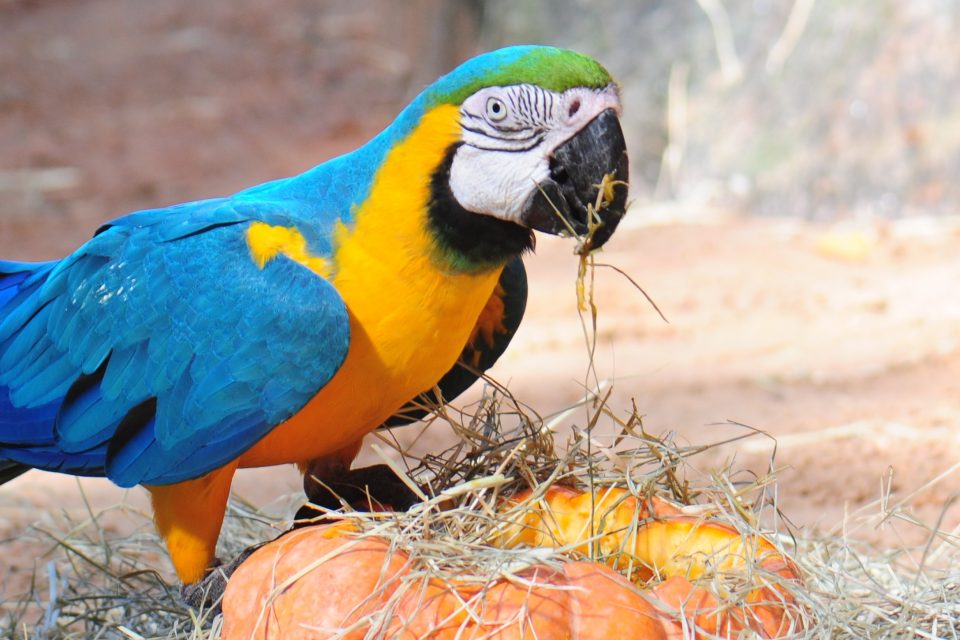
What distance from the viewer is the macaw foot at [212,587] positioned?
200cm

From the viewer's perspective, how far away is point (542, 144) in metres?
Answer: 1.92

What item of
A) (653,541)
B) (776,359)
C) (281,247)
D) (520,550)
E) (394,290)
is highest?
(281,247)

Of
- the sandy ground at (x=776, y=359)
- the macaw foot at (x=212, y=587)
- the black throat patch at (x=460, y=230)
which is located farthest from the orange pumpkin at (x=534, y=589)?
the black throat patch at (x=460, y=230)

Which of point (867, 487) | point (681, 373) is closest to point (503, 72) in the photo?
point (867, 487)

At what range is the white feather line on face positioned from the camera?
1891mm

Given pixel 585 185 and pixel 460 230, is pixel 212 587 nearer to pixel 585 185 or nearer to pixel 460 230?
pixel 460 230

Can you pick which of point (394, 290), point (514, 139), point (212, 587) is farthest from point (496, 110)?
point (212, 587)

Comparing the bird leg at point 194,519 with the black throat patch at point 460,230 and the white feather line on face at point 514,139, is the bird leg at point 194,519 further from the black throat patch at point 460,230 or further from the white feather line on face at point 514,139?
the white feather line on face at point 514,139

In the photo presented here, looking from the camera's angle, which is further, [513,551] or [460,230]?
[460,230]

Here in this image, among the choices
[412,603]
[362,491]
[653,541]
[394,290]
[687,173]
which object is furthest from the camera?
[687,173]

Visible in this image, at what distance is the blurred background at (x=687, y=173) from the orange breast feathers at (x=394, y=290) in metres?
0.45

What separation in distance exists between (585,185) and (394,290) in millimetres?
382

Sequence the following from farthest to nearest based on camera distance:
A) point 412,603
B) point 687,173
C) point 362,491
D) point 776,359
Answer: point 687,173 < point 776,359 < point 362,491 < point 412,603

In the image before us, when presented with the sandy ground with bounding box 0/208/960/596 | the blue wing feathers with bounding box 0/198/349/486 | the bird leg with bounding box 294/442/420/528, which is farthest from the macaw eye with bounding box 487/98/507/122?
the bird leg with bounding box 294/442/420/528
